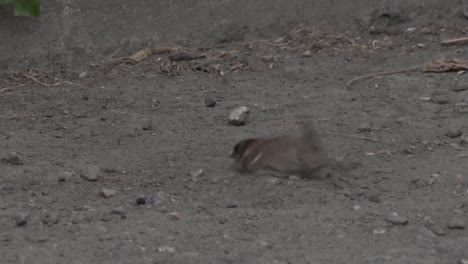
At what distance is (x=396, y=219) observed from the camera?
183 inches

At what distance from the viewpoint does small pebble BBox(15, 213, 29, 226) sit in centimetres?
458

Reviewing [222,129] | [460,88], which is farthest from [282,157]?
[460,88]

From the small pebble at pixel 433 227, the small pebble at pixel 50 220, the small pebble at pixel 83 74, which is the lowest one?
the small pebble at pixel 83 74

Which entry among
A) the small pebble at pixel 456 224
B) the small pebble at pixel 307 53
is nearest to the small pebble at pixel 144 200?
the small pebble at pixel 456 224

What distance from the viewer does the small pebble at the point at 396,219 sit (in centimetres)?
462

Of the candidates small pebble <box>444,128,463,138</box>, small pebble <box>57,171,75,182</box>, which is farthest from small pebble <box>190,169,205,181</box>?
small pebble <box>444,128,463,138</box>

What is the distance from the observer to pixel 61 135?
5.87m

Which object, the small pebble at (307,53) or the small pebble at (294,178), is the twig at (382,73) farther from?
the small pebble at (294,178)

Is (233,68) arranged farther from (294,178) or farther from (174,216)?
(174,216)

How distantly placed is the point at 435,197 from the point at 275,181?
0.77 meters

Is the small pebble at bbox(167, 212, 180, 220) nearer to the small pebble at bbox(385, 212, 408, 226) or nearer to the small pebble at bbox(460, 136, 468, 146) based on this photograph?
the small pebble at bbox(385, 212, 408, 226)

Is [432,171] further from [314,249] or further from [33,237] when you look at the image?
[33,237]

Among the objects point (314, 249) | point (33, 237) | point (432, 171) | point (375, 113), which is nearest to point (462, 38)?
point (375, 113)

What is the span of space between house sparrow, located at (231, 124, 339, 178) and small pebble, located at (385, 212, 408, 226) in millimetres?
535
